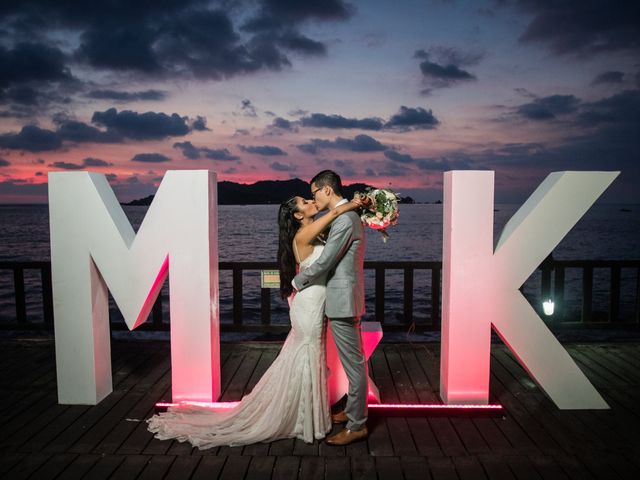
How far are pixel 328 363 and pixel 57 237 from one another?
2.58 meters

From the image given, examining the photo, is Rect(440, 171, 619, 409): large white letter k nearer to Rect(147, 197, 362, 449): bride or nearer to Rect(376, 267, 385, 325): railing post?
Rect(147, 197, 362, 449): bride

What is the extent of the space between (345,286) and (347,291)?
0.04 meters

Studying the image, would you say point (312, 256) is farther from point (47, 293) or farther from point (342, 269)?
point (47, 293)

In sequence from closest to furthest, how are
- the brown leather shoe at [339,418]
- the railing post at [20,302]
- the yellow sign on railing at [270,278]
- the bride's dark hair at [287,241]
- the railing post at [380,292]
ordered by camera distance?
the bride's dark hair at [287,241]
the brown leather shoe at [339,418]
the yellow sign on railing at [270,278]
the railing post at [380,292]
the railing post at [20,302]

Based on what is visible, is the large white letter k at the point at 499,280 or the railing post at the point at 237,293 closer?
the large white letter k at the point at 499,280

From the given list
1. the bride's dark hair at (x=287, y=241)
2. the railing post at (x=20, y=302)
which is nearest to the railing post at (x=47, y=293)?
the railing post at (x=20, y=302)

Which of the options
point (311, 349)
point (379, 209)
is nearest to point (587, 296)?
point (379, 209)

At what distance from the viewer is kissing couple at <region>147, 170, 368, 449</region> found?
135 inches

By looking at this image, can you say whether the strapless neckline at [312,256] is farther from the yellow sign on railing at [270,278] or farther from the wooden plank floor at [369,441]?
the yellow sign on railing at [270,278]

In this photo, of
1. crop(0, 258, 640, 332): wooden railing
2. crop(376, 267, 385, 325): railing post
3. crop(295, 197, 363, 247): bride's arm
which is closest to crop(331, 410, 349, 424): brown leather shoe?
crop(295, 197, 363, 247): bride's arm

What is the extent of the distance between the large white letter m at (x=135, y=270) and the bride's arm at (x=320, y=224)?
2.93 feet

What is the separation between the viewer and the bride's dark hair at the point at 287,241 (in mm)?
3582

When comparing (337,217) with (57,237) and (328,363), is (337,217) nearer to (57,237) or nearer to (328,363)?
(328,363)

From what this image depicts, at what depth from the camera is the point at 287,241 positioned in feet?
12.0
